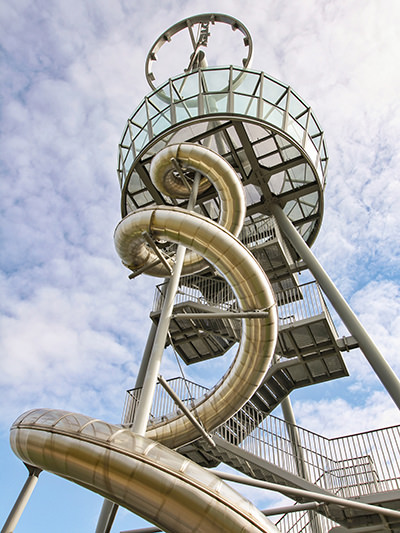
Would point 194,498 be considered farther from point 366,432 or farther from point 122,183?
point 122,183

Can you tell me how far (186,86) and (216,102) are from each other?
1.30m

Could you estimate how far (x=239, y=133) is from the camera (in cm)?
1185

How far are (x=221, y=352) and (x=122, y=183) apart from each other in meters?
6.36

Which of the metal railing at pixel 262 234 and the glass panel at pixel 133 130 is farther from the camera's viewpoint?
the glass panel at pixel 133 130

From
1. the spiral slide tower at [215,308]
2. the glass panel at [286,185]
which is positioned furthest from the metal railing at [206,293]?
the glass panel at [286,185]

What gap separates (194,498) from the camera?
13.8 ft

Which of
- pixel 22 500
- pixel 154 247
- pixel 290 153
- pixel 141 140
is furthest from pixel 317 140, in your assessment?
pixel 22 500

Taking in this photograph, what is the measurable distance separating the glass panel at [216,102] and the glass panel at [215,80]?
0.25 meters

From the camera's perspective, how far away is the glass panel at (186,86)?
1243 cm

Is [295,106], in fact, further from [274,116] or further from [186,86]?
[186,86]

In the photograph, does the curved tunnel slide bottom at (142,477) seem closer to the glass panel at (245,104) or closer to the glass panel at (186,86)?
the glass panel at (245,104)

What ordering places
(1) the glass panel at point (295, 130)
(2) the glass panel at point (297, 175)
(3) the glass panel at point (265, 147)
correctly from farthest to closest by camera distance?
(2) the glass panel at point (297, 175), (3) the glass panel at point (265, 147), (1) the glass panel at point (295, 130)

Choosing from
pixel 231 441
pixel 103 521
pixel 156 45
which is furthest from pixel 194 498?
pixel 156 45

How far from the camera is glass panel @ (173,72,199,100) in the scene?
12.4m
